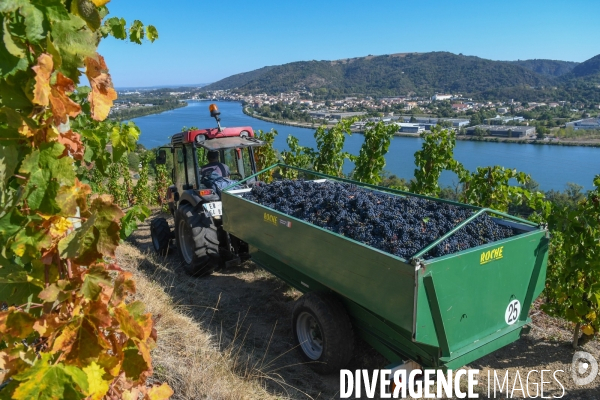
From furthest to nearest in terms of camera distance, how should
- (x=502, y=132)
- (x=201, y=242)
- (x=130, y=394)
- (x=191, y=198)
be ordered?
(x=502, y=132), (x=191, y=198), (x=201, y=242), (x=130, y=394)

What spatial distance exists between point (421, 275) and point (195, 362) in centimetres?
182

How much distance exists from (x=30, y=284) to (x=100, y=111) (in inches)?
23.6

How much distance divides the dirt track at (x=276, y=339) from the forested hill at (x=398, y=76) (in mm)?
66026

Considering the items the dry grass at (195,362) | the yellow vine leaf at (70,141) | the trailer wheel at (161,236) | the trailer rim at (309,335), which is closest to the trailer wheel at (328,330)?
the trailer rim at (309,335)

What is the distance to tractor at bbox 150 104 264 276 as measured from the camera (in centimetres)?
629

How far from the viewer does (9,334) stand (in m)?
1.34

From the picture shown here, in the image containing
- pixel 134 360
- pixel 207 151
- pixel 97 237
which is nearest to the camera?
pixel 97 237

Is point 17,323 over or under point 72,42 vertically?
under

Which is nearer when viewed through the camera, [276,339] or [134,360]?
[134,360]

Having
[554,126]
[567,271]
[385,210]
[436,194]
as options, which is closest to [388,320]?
[385,210]

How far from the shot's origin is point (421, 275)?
3027 mm

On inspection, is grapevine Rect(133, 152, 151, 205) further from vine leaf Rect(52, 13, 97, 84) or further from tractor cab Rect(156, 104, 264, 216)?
vine leaf Rect(52, 13, 97, 84)

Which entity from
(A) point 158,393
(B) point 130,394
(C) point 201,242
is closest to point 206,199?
(C) point 201,242

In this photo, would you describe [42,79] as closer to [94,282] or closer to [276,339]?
[94,282]
